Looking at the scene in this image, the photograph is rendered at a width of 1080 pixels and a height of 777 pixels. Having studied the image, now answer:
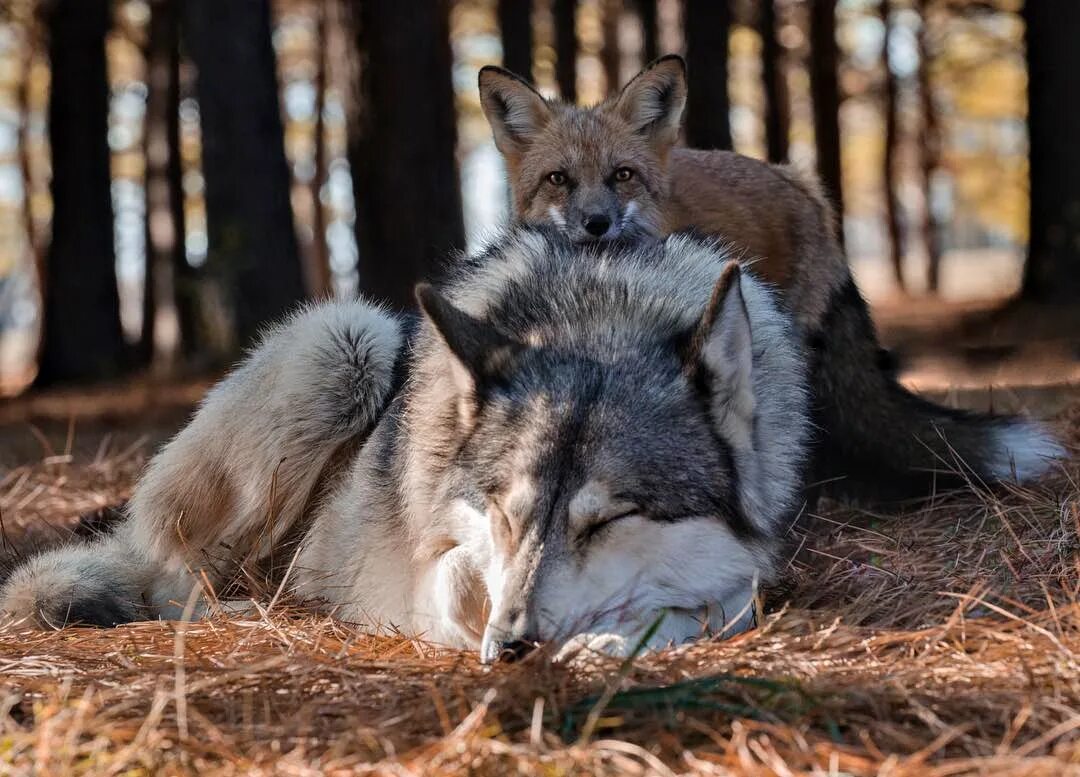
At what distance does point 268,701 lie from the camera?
117 inches

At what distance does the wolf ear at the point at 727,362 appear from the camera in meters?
3.51

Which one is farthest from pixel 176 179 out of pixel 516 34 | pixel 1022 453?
pixel 1022 453

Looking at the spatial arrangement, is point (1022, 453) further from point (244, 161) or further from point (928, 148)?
point (928, 148)

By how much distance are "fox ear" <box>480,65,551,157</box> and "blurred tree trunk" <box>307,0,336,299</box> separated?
19163 mm

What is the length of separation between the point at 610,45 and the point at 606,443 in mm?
24869


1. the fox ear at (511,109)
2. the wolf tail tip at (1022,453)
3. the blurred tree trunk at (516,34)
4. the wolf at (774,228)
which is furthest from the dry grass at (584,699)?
the blurred tree trunk at (516,34)

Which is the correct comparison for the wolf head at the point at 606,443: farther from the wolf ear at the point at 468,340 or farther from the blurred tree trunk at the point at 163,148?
the blurred tree trunk at the point at 163,148

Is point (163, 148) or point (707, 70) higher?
point (163, 148)

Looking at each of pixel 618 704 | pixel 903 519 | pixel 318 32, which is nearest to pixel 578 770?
pixel 618 704

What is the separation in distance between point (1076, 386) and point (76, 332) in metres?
14.7

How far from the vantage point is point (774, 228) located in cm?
612

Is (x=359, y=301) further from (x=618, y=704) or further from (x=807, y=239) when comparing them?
(x=618, y=704)

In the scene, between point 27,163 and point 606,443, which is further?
point 27,163

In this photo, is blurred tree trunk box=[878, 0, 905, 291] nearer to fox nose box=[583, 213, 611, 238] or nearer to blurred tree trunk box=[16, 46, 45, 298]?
blurred tree trunk box=[16, 46, 45, 298]
